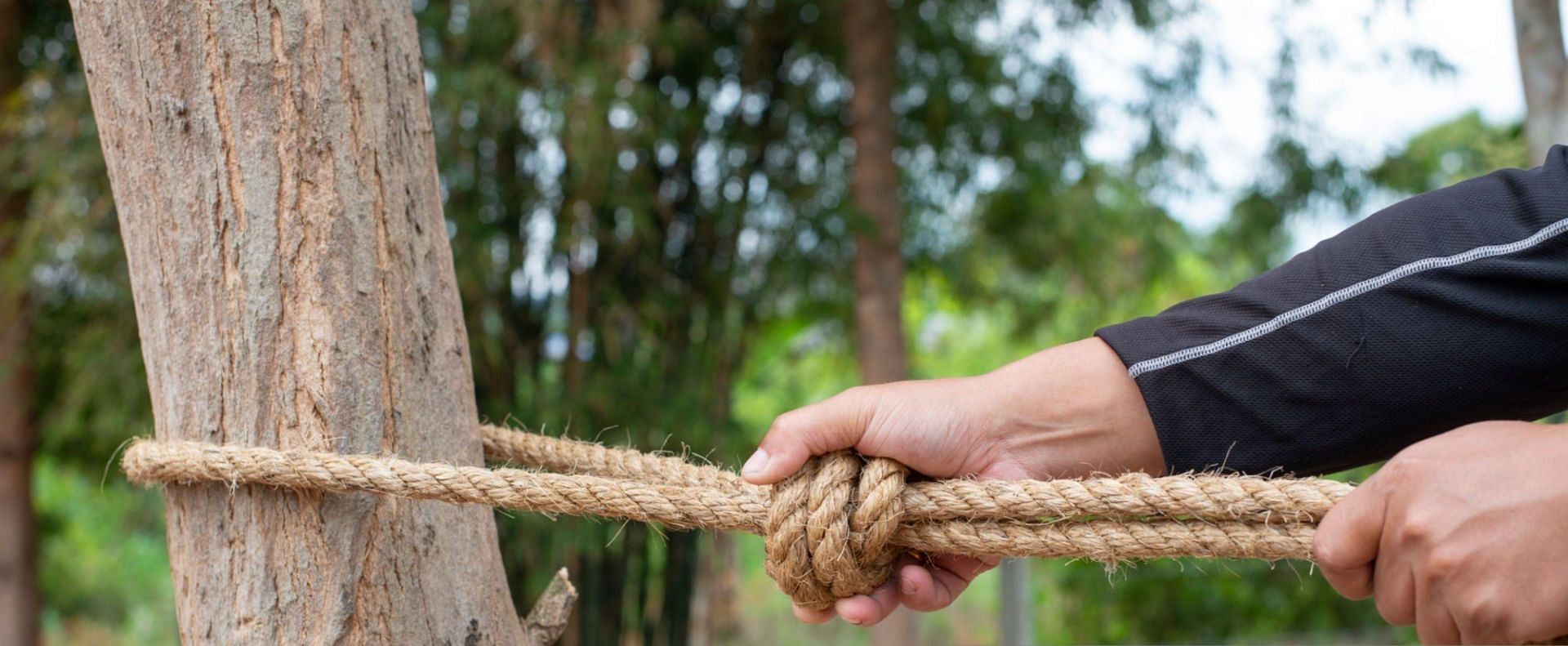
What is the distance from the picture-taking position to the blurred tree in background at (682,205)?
241 centimetres

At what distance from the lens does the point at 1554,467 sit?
0.61 meters

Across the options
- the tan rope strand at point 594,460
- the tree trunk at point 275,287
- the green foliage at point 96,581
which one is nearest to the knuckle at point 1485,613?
the tan rope strand at point 594,460

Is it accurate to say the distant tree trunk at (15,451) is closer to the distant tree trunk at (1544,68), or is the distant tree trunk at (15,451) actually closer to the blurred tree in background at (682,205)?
the blurred tree in background at (682,205)

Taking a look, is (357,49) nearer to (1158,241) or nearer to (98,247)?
(98,247)

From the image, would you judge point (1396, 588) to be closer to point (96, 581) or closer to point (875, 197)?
point (875, 197)

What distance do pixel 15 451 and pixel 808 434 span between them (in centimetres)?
371

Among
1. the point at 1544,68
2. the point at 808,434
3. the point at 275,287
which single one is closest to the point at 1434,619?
the point at 808,434

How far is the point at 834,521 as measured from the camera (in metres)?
0.76

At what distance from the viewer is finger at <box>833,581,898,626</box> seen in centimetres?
82

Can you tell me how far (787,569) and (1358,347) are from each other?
0.47m

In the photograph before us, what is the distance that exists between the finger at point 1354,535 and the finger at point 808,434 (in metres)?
0.32

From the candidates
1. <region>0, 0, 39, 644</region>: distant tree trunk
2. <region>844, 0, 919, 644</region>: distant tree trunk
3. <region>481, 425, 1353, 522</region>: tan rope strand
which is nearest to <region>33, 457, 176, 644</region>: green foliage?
<region>0, 0, 39, 644</region>: distant tree trunk

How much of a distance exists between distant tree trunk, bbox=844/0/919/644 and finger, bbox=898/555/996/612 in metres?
1.65

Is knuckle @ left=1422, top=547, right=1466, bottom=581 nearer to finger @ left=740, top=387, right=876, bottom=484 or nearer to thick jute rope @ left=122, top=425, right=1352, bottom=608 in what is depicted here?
thick jute rope @ left=122, top=425, right=1352, bottom=608
